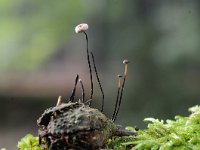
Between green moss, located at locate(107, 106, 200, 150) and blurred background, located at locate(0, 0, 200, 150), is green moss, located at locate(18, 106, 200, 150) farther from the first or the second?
blurred background, located at locate(0, 0, 200, 150)

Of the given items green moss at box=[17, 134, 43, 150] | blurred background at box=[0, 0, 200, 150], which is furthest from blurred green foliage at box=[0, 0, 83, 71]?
green moss at box=[17, 134, 43, 150]

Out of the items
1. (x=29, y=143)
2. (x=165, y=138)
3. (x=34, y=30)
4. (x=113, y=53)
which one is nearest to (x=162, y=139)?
(x=165, y=138)

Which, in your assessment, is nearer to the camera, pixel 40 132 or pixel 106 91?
pixel 40 132

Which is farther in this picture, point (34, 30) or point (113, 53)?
point (34, 30)

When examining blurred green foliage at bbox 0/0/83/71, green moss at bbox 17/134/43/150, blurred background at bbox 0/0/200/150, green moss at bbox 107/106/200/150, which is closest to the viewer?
green moss at bbox 107/106/200/150

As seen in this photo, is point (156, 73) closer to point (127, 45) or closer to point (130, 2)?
point (127, 45)

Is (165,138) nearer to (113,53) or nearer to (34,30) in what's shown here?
(113,53)

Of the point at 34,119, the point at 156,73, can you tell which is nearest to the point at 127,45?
the point at 156,73

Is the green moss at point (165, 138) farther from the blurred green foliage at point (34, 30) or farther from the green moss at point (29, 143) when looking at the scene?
the blurred green foliage at point (34, 30)
